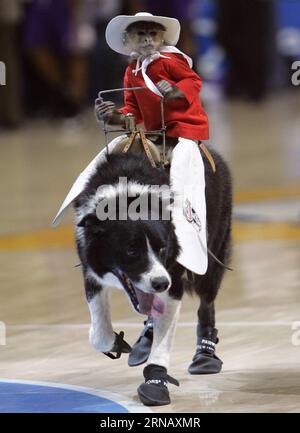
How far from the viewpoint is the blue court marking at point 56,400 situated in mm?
5734

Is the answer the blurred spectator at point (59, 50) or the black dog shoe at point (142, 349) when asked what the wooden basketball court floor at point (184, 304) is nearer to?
the black dog shoe at point (142, 349)

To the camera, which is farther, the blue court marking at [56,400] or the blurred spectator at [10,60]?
the blurred spectator at [10,60]

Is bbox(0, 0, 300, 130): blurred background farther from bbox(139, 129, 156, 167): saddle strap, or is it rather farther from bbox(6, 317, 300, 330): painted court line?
bbox(139, 129, 156, 167): saddle strap

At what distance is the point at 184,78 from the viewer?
6.11 m

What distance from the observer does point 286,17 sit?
868 inches

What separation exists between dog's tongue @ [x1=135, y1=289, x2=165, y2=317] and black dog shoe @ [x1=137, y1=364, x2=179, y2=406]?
9.9 inches

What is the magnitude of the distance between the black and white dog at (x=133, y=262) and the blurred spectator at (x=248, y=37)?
609 inches

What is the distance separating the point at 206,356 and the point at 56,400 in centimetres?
93

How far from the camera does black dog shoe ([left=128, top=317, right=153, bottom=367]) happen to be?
20.9 ft

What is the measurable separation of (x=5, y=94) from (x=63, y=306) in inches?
408

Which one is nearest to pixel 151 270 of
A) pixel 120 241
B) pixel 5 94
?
pixel 120 241

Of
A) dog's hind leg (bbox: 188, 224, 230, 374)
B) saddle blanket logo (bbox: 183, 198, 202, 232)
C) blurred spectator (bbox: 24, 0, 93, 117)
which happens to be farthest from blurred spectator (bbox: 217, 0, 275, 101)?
saddle blanket logo (bbox: 183, 198, 202, 232)

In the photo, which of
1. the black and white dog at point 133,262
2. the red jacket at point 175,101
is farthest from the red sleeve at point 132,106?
the black and white dog at point 133,262

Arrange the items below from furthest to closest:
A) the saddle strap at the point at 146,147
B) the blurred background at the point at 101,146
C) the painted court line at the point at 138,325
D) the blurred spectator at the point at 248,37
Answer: the blurred spectator at the point at 248,37
the painted court line at the point at 138,325
the blurred background at the point at 101,146
the saddle strap at the point at 146,147
